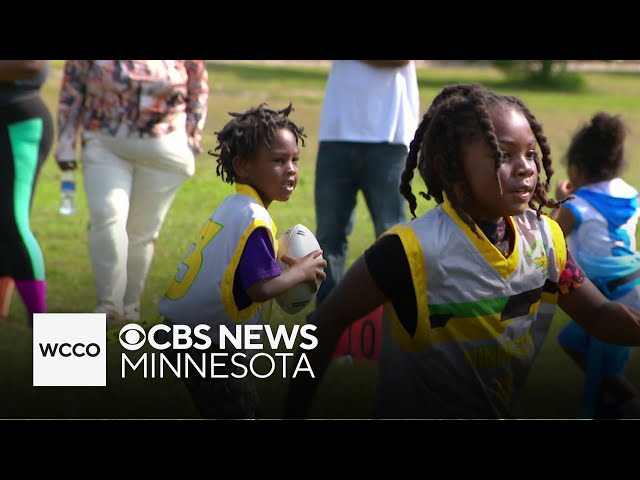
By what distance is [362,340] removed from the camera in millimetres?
3545

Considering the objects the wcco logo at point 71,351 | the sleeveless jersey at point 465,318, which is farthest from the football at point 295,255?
the wcco logo at point 71,351

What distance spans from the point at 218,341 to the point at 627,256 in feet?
4.93

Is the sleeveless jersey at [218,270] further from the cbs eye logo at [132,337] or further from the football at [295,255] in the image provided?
the cbs eye logo at [132,337]

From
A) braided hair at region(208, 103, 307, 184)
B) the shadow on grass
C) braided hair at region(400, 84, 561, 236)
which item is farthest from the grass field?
braided hair at region(400, 84, 561, 236)

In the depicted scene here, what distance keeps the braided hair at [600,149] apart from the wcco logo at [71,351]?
176cm

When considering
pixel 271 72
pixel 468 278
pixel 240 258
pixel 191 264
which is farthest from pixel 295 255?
pixel 271 72

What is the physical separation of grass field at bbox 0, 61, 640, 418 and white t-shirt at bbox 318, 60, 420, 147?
0.32 ft

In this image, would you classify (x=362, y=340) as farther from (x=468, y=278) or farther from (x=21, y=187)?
(x=21, y=187)

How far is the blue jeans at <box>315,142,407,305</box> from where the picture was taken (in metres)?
4.33

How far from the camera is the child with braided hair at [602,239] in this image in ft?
12.9

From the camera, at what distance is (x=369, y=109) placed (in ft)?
14.4

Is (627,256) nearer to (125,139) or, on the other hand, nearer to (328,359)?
(328,359)

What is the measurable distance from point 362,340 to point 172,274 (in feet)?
2.22

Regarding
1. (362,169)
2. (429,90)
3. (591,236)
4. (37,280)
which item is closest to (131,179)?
(37,280)
